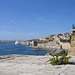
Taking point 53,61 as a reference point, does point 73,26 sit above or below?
above

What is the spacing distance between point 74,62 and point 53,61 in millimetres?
620

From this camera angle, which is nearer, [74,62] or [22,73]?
[22,73]

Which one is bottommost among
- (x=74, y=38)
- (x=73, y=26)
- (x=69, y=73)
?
(x=69, y=73)

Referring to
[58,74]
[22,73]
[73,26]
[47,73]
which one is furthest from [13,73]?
[73,26]

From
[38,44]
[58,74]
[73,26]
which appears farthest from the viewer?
[38,44]

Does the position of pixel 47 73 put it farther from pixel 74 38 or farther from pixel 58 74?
pixel 74 38

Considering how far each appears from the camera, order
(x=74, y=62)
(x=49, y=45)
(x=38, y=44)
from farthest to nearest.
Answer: (x=38, y=44), (x=49, y=45), (x=74, y=62)

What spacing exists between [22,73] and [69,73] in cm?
101

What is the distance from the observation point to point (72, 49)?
27.7 ft

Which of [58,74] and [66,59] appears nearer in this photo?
[58,74]

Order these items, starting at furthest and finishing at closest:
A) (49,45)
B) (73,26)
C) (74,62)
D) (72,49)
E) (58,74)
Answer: (49,45) < (73,26) < (72,49) < (74,62) < (58,74)

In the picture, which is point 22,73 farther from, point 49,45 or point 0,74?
point 49,45

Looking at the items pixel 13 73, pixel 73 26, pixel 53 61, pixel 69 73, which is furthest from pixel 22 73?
pixel 73 26

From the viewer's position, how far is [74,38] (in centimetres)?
852
